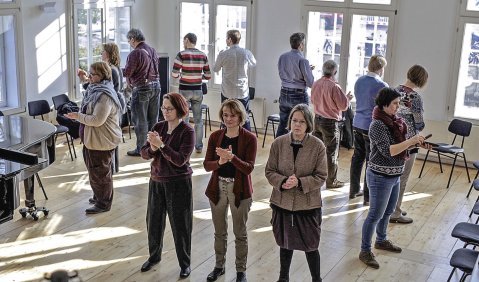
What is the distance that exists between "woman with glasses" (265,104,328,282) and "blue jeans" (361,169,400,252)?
900 mm

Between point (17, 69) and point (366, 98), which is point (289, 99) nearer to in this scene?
point (366, 98)

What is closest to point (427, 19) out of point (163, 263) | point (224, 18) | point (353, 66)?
point (353, 66)

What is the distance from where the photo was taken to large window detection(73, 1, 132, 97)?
955 cm

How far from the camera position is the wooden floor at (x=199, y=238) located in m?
5.43

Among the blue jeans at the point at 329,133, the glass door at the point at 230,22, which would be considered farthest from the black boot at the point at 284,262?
the glass door at the point at 230,22

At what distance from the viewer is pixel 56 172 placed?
7.96m

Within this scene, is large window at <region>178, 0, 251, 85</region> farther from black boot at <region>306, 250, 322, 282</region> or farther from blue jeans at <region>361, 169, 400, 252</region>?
black boot at <region>306, 250, 322, 282</region>

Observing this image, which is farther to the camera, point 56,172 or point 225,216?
point 56,172

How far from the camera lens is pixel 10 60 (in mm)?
8609

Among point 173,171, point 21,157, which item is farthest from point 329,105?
point 21,157

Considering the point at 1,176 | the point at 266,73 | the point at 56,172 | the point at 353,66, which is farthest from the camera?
the point at 266,73

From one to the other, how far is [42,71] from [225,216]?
509cm

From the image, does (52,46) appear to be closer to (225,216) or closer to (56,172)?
(56,172)

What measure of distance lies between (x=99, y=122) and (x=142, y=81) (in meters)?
2.36
